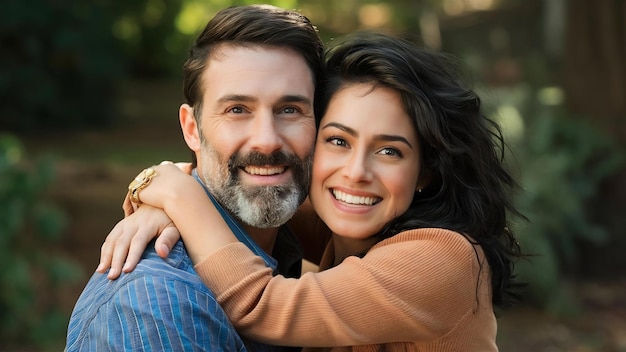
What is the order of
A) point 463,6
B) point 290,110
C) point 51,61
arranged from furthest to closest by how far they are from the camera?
point 463,6
point 51,61
point 290,110

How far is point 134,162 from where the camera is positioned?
9969 millimetres

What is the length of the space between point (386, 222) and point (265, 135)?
0.47 meters

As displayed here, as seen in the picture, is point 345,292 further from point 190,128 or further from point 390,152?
point 190,128

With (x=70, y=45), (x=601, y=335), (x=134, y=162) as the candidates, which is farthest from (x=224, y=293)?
(x=70, y=45)

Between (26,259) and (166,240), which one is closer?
(166,240)

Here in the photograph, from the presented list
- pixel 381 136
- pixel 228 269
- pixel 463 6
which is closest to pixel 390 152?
pixel 381 136

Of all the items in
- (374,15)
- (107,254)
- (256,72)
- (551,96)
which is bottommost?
(374,15)

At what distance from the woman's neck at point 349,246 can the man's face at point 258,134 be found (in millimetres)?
267

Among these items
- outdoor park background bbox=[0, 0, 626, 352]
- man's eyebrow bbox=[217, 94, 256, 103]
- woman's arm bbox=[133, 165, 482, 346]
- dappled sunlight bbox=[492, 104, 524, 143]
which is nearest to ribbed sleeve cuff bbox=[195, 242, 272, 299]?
woman's arm bbox=[133, 165, 482, 346]

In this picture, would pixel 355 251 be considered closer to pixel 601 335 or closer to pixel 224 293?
pixel 224 293

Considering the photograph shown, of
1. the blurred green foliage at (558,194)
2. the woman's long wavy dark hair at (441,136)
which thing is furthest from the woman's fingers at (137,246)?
the blurred green foliage at (558,194)

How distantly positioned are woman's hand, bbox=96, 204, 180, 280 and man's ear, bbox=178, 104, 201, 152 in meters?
0.31

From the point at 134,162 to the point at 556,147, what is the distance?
4.94 metres

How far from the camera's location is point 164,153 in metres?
10.8
